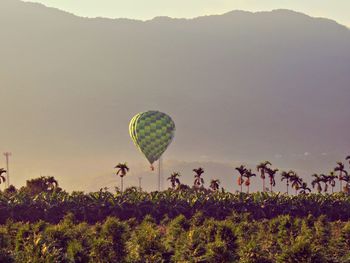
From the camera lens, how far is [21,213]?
7981 centimetres

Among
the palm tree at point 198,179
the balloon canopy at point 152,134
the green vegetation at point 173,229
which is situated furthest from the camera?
the palm tree at point 198,179

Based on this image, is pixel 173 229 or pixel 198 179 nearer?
pixel 173 229

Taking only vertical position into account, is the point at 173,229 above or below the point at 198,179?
below

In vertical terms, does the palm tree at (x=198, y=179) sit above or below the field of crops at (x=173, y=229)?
above

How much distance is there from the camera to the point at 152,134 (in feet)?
396

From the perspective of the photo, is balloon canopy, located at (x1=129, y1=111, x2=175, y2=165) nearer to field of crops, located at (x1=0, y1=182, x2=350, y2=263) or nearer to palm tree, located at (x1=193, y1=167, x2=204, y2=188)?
palm tree, located at (x1=193, y1=167, x2=204, y2=188)

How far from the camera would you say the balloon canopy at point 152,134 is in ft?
396

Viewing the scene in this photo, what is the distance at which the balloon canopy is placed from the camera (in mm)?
120562

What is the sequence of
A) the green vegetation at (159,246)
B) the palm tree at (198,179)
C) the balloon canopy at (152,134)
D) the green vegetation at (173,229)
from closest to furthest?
the green vegetation at (159,246), the green vegetation at (173,229), the balloon canopy at (152,134), the palm tree at (198,179)

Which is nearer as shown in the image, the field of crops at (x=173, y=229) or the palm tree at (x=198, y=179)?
the field of crops at (x=173, y=229)

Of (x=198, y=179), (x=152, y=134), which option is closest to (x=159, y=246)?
(x=152, y=134)

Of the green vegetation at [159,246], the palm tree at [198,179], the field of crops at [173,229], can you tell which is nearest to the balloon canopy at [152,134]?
the palm tree at [198,179]

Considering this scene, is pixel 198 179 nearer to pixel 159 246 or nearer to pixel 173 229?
pixel 173 229

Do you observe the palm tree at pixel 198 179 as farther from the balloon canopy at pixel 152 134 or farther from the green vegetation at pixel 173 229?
the green vegetation at pixel 173 229
